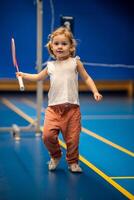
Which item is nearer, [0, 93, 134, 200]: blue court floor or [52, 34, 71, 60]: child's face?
[0, 93, 134, 200]: blue court floor

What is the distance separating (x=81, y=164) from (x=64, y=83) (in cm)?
78

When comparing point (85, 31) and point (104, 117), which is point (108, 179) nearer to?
point (85, 31)

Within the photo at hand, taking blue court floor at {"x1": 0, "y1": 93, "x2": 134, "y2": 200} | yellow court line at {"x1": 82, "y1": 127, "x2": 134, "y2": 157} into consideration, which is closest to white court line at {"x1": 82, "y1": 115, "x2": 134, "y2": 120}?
blue court floor at {"x1": 0, "y1": 93, "x2": 134, "y2": 200}

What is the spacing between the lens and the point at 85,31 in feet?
20.6

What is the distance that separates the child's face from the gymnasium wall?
2.10m

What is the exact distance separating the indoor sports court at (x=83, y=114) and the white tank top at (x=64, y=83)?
0.91 ft

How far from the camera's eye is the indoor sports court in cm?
358

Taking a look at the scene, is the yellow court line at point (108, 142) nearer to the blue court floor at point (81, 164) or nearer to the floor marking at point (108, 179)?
the blue court floor at point (81, 164)

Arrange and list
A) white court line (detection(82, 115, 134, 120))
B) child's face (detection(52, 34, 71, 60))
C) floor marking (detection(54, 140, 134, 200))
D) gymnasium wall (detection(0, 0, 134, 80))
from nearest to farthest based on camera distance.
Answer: floor marking (detection(54, 140, 134, 200)) < child's face (detection(52, 34, 71, 60)) < gymnasium wall (detection(0, 0, 134, 80)) < white court line (detection(82, 115, 134, 120))

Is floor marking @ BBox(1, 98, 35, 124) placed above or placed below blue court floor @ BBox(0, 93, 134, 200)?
below

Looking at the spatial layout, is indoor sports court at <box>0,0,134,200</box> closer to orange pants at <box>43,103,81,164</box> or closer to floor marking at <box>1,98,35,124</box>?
floor marking at <box>1,98,35,124</box>

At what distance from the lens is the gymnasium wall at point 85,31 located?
5.98 m

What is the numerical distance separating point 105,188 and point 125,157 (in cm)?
103

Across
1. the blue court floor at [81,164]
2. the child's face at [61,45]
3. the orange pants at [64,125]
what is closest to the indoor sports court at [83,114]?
the blue court floor at [81,164]
